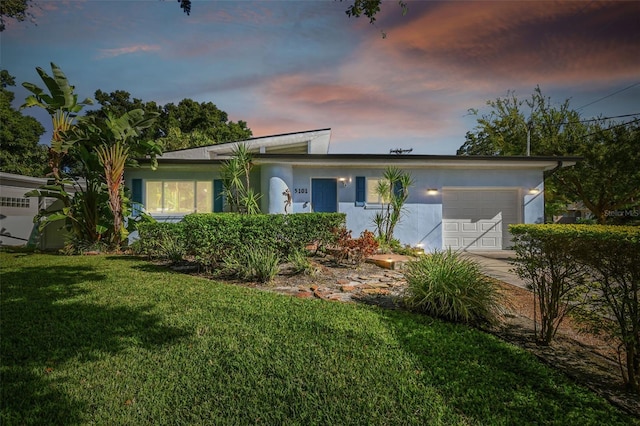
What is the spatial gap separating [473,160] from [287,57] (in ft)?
25.9

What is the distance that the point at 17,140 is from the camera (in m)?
20.9

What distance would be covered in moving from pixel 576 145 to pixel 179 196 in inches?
822

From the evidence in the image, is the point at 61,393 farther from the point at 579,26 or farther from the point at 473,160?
the point at 579,26

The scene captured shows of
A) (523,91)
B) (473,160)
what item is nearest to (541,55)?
(473,160)

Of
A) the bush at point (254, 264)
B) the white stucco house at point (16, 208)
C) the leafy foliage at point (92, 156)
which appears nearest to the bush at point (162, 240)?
the leafy foliage at point (92, 156)

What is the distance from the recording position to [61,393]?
231cm

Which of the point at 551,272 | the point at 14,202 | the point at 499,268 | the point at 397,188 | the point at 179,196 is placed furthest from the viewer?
the point at 14,202

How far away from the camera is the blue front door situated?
11.4 metres

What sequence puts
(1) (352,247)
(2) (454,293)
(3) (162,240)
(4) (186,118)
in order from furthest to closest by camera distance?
(4) (186,118), (3) (162,240), (1) (352,247), (2) (454,293)

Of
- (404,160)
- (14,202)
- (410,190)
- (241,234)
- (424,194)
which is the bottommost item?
(241,234)

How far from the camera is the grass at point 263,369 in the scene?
211 centimetres

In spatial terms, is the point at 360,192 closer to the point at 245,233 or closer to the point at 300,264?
the point at 300,264

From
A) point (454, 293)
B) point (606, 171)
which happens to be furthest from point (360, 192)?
point (606, 171)

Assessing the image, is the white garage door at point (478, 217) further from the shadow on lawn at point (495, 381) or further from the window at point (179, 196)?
the window at point (179, 196)
